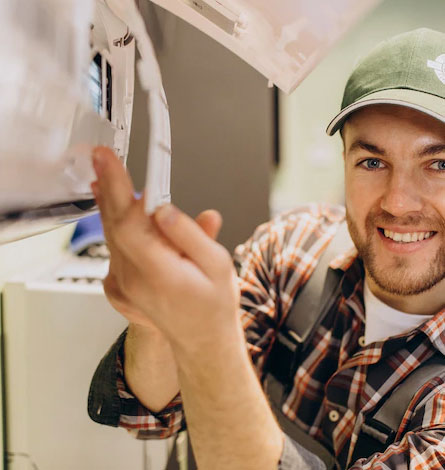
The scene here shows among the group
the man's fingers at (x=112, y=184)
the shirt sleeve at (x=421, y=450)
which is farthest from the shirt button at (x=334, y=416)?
the man's fingers at (x=112, y=184)

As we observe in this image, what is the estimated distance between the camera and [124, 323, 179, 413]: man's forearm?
0.78 metres

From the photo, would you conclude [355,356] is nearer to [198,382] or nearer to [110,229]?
[198,382]

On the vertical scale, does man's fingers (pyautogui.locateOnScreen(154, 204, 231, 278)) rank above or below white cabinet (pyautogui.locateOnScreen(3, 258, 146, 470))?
above

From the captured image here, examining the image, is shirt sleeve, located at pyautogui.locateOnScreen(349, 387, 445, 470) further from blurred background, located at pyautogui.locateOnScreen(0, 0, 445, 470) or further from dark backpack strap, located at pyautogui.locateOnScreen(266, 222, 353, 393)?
blurred background, located at pyautogui.locateOnScreen(0, 0, 445, 470)

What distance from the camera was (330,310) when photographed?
1.06m

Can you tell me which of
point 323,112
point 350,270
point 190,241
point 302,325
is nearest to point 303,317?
point 302,325

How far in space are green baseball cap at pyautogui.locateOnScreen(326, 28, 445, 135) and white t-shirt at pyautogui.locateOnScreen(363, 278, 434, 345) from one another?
0.39 meters

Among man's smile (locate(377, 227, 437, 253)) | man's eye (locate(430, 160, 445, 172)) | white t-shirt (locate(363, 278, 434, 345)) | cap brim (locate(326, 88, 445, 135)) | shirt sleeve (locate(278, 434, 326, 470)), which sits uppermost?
cap brim (locate(326, 88, 445, 135))

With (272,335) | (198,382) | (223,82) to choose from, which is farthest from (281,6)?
(223,82)

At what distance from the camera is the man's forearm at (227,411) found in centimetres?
45

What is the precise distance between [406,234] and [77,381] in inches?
29.6

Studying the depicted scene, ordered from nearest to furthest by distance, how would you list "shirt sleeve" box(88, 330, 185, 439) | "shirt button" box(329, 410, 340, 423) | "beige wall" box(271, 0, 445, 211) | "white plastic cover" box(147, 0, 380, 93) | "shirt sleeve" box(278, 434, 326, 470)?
1. "white plastic cover" box(147, 0, 380, 93)
2. "shirt sleeve" box(278, 434, 326, 470)
3. "shirt sleeve" box(88, 330, 185, 439)
4. "shirt button" box(329, 410, 340, 423)
5. "beige wall" box(271, 0, 445, 211)

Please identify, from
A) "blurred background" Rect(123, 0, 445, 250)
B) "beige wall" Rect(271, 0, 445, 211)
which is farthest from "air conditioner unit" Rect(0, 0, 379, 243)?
"beige wall" Rect(271, 0, 445, 211)

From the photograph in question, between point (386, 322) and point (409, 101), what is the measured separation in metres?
0.43
